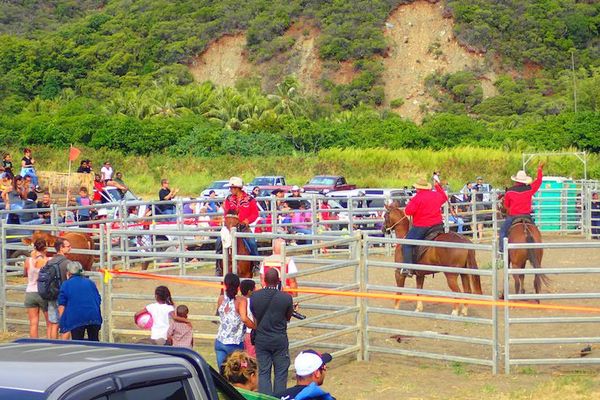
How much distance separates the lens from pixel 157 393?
5.65m

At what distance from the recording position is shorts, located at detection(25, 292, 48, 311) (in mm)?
15312

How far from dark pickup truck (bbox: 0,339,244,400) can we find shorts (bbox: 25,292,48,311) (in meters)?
9.09

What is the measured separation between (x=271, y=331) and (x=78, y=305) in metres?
3.03

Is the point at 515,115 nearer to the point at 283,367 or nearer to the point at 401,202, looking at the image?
the point at 401,202

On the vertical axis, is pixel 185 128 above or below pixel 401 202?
above

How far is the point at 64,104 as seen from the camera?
82.2 m

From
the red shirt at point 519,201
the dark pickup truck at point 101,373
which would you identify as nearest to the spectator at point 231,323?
the dark pickup truck at point 101,373

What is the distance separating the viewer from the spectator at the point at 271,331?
10961mm

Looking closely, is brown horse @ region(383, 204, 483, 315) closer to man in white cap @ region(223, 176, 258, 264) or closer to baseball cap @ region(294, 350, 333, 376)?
man in white cap @ region(223, 176, 258, 264)

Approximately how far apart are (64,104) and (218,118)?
1646cm

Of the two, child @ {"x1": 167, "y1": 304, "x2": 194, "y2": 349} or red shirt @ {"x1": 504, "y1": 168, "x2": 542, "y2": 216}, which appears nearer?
child @ {"x1": 167, "y1": 304, "x2": 194, "y2": 349}

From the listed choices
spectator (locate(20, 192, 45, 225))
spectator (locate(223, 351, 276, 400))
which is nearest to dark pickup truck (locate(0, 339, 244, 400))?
spectator (locate(223, 351, 276, 400))

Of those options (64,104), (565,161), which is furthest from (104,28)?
(565,161)

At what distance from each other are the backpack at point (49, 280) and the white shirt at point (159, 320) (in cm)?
273
